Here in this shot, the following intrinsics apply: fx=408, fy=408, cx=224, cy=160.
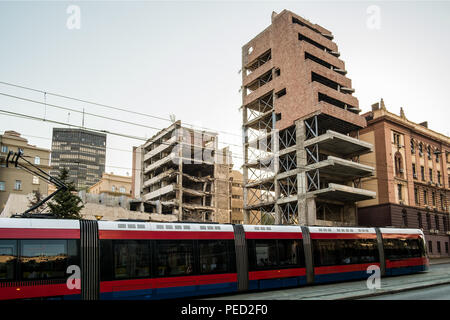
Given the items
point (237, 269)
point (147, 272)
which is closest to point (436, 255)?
point (237, 269)

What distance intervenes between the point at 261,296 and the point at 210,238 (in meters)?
3.15

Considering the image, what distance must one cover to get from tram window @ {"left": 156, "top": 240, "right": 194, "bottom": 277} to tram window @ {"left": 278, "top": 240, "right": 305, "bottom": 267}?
487cm

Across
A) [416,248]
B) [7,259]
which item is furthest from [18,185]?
[416,248]

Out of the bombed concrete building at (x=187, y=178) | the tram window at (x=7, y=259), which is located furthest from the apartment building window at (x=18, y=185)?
the tram window at (x=7, y=259)

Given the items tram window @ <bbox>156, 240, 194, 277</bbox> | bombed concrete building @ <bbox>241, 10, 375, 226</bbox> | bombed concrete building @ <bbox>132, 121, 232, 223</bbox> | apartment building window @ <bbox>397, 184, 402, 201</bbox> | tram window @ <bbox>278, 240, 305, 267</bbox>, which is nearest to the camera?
tram window @ <bbox>156, 240, 194, 277</bbox>

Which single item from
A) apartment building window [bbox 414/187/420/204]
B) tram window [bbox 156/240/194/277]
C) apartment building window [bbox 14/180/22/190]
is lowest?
tram window [bbox 156/240/194/277]

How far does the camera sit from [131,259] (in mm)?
15039

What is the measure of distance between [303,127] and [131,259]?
38413 millimetres

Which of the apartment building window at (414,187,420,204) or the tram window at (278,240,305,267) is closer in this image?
the tram window at (278,240,305,267)

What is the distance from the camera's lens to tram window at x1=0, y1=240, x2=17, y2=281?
12.8m

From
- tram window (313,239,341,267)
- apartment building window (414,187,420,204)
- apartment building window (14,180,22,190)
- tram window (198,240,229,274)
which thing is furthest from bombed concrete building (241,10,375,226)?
apartment building window (14,180,22,190)

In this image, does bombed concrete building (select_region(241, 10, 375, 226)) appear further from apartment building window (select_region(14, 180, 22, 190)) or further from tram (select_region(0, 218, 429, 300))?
apartment building window (select_region(14, 180, 22, 190))

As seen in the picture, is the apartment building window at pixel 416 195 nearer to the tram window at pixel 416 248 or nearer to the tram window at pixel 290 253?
the tram window at pixel 416 248
